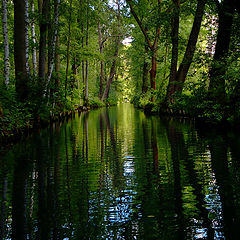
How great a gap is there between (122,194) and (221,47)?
9722 mm

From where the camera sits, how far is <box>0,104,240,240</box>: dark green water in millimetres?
2537

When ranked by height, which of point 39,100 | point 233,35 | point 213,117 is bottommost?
point 213,117

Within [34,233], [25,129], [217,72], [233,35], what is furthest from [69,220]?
[233,35]

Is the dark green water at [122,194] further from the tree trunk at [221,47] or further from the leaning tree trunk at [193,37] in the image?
the leaning tree trunk at [193,37]

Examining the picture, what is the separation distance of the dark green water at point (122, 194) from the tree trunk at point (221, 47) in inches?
178

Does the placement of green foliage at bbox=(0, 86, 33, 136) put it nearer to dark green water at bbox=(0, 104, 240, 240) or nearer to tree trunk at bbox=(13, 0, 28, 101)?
tree trunk at bbox=(13, 0, 28, 101)

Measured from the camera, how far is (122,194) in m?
3.51

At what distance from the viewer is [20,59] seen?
11.8 meters

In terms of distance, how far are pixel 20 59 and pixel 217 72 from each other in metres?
8.33

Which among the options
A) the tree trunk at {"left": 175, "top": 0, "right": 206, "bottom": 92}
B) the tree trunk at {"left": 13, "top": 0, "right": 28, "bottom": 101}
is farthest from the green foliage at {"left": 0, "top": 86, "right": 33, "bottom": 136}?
the tree trunk at {"left": 175, "top": 0, "right": 206, "bottom": 92}

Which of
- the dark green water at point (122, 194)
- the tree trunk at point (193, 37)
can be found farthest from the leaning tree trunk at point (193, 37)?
the dark green water at point (122, 194)

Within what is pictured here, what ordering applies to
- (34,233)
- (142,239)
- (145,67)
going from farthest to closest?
(145,67)
(34,233)
(142,239)

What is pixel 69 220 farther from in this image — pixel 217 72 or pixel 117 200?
pixel 217 72

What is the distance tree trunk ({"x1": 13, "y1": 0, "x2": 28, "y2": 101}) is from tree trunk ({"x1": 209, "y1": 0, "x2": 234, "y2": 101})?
26.2ft
